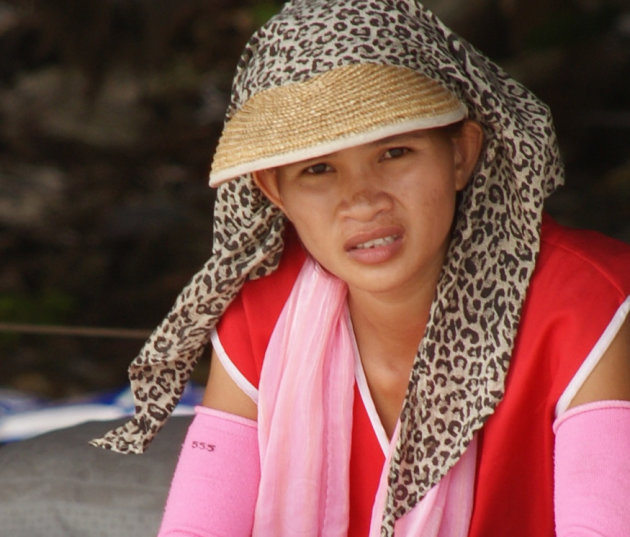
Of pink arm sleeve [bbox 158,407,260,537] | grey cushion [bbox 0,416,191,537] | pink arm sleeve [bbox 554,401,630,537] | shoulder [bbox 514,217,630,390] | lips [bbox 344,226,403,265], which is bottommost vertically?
grey cushion [bbox 0,416,191,537]

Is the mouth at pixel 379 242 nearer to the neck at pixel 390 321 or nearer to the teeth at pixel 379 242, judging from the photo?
the teeth at pixel 379 242

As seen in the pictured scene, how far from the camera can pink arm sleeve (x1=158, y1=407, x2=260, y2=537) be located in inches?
78.9

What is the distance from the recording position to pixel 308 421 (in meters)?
2.02

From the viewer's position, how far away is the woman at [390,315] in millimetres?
1714

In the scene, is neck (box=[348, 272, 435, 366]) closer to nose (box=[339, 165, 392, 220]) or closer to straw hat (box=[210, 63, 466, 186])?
nose (box=[339, 165, 392, 220])

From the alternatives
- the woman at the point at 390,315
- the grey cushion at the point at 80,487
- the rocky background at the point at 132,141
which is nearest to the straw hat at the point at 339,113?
the woman at the point at 390,315

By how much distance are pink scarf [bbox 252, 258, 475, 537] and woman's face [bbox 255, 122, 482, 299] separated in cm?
21

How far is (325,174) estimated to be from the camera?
1827 millimetres

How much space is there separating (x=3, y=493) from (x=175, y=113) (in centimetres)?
344

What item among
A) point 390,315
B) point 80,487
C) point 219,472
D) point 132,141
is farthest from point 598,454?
point 132,141

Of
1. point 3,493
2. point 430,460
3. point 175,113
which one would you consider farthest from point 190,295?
point 175,113

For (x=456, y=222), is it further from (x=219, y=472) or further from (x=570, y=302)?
(x=219, y=472)

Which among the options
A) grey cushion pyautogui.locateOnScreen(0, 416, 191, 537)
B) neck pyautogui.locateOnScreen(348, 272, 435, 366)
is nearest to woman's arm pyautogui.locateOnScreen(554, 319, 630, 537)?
neck pyautogui.locateOnScreen(348, 272, 435, 366)

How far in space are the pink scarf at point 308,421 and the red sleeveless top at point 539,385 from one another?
0.04 metres
